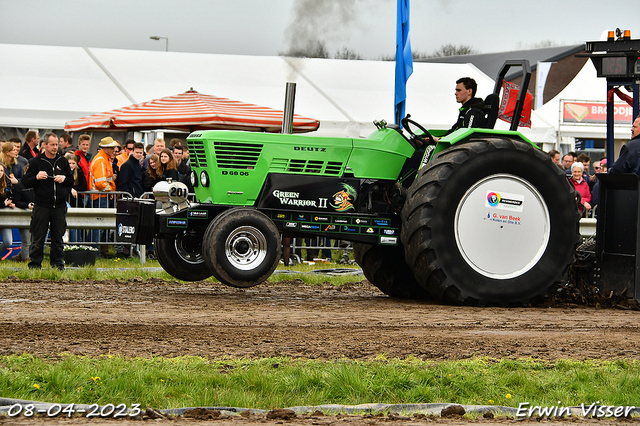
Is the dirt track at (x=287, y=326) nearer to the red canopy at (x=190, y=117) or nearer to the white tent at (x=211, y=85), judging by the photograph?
the red canopy at (x=190, y=117)

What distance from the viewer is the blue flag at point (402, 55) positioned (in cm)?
1257

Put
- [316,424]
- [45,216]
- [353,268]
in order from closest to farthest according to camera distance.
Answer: [316,424] < [45,216] < [353,268]

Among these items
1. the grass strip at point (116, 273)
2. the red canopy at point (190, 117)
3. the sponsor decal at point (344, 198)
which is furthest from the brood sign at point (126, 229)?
the red canopy at point (190, 117)

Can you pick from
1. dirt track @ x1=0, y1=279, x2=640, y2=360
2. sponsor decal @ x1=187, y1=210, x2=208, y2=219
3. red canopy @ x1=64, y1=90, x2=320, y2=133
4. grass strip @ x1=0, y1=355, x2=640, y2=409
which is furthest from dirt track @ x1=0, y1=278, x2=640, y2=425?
red canopy @ x1=64, y1=90, x2=320, y2=133

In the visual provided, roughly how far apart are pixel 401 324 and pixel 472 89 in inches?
118

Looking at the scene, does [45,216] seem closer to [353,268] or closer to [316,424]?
[353,268]

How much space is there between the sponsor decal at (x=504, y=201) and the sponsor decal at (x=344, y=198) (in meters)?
1.37

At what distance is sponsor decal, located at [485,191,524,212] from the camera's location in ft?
28.0

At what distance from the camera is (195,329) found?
6.50 metres

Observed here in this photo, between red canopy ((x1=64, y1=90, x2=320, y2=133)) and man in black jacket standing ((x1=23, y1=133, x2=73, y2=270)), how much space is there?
3.12 meters

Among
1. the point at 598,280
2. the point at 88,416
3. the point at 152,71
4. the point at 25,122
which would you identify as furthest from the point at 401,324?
the point at 152,71

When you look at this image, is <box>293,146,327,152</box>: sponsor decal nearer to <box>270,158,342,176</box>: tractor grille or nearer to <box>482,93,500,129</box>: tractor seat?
<box>270,158,342,176</box>: tractor grille

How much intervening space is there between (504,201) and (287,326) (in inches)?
115

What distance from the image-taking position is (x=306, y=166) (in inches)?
350
